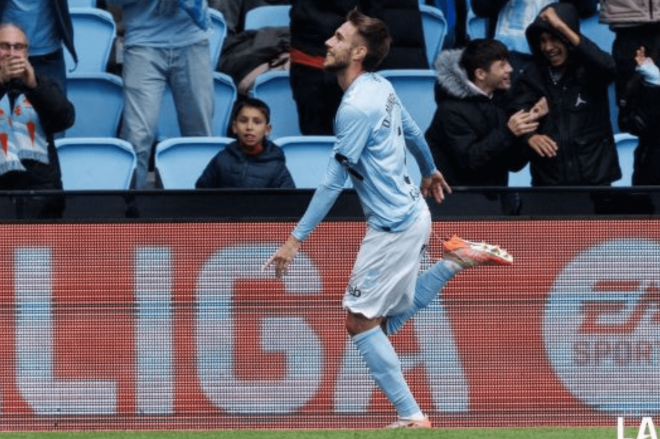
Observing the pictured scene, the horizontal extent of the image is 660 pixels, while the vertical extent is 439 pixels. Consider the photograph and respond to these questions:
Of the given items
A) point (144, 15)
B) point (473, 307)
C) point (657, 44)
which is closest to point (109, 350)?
Result: point (473, 307)

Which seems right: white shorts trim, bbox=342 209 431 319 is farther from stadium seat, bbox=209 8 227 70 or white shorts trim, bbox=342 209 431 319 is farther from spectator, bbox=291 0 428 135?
stadium seat, bbox=209 8 227 70

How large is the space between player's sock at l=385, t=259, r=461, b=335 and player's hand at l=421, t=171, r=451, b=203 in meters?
0.29

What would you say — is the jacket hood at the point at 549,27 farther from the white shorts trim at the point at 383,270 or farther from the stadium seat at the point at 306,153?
the white shorts trim at the point at 383,270

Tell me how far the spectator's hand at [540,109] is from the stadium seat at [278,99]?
7.23ft

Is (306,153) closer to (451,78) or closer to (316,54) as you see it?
(316,54)

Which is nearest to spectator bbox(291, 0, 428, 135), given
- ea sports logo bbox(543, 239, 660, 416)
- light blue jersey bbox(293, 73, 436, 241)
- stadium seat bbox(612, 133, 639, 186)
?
stadium seat bbox(612, 133, 639, 186)

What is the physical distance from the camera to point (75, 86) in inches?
413

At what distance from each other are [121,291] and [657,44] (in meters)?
4.16

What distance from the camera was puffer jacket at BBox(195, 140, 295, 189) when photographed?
889cm

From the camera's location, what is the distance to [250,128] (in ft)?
29.8

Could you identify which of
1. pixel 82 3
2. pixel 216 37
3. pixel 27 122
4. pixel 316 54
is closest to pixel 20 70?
pixel 27 122

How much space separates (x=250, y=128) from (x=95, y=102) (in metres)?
1.85

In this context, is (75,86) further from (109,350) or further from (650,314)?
(650,314)

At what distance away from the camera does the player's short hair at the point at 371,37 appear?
7383 mm
